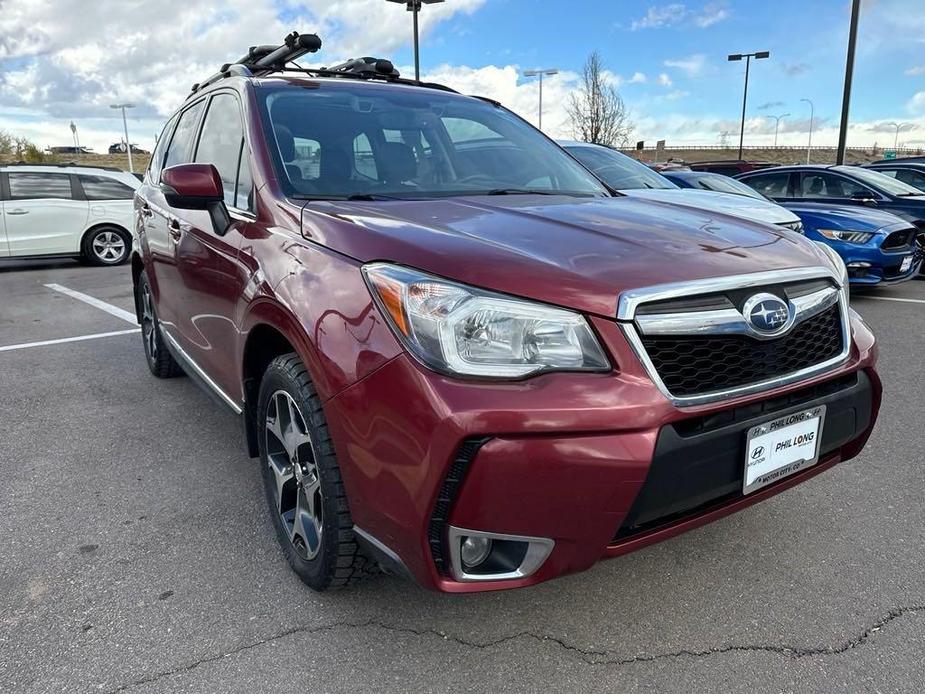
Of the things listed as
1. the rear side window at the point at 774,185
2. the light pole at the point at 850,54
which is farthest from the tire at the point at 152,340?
the light pole at the point at 850,54

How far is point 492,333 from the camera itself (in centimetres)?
172

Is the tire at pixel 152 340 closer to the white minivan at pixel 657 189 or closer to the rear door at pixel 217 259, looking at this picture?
the rear door at pixel 217 259

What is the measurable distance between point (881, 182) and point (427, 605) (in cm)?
1005

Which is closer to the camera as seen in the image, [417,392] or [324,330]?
[417,392]

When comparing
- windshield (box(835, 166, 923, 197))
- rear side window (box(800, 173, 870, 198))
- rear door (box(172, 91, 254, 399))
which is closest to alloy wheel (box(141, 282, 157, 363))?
rear door (box(172, 91, 254, 399))

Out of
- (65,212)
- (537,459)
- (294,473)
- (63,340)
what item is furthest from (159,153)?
(65,212)

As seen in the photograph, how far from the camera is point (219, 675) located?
1.97 meters

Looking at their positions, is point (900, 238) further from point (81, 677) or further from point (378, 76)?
point (81, 677)

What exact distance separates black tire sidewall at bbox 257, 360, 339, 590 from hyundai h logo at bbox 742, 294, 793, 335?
1211 mm

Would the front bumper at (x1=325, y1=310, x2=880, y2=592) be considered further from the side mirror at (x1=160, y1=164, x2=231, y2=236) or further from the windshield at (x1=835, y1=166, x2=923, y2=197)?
the windshield at (x1=835, y1=166, x2=923, y2=197)

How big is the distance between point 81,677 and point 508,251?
1.67 m

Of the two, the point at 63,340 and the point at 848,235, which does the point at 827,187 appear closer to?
the point at 848,235

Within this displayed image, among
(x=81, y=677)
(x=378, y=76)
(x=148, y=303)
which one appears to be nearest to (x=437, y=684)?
(x=81, y=677)

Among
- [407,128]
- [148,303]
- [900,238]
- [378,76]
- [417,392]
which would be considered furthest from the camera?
[900,238]
